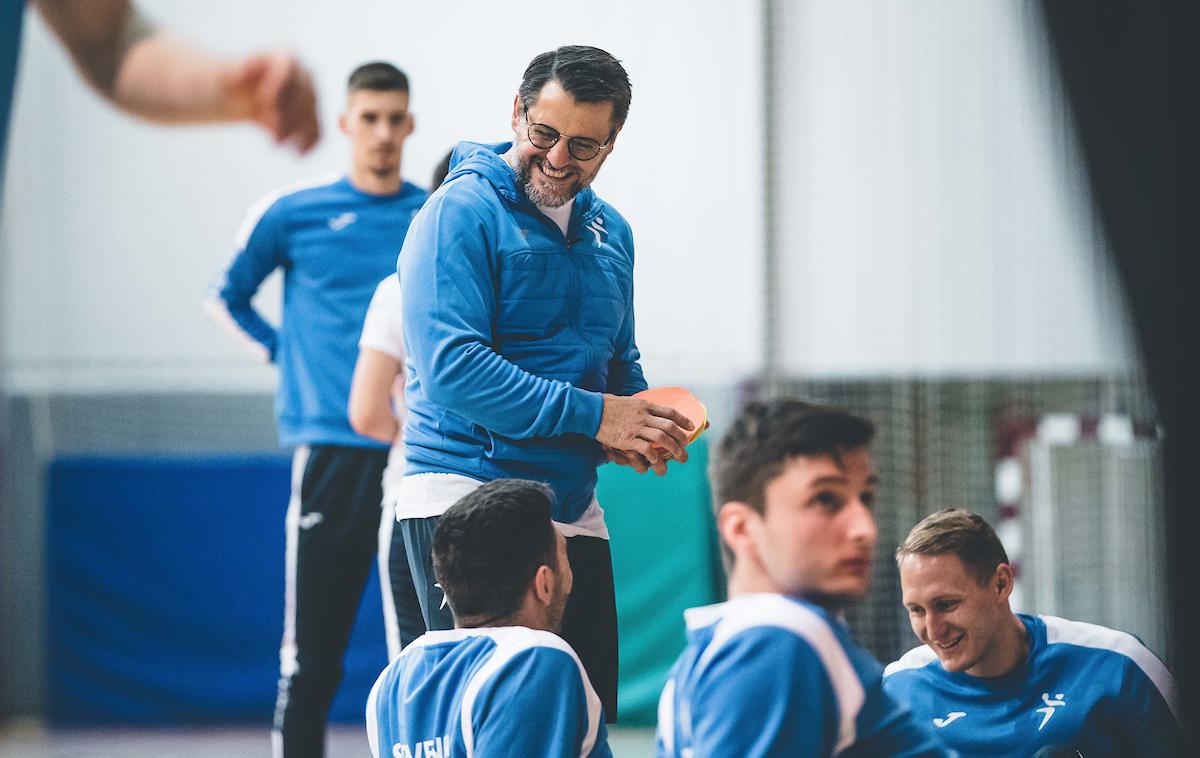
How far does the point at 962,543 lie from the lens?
2.34 m

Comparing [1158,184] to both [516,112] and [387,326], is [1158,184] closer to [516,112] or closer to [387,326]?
[516,112]

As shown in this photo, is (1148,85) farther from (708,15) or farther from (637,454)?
(708,15)

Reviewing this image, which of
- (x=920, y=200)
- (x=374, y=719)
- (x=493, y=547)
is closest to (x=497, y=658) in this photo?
(x=493, y=547)

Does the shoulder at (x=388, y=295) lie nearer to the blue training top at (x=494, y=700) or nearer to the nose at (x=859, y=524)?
the blue training top at (x=494, y=700)

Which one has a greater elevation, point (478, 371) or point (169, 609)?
point (478, 371)

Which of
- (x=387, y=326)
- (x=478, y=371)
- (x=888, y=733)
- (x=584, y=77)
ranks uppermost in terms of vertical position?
(x=584, y=77)

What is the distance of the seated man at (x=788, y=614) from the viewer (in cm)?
160

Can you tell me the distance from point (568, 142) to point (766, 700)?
1.05 metres

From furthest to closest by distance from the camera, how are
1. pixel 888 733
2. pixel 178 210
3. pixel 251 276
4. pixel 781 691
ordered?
1. pixel 178 210
2. pixel 251 276
3. pixel 888 733
4. pixel 781 691

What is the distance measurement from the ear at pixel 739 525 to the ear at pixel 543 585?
0.49 metres

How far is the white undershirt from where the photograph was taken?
2381 millimetres

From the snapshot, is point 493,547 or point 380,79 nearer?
point 493,547

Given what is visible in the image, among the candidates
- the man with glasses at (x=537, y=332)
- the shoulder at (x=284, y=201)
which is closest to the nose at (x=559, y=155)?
the man with glasses at (x=537, y=332)

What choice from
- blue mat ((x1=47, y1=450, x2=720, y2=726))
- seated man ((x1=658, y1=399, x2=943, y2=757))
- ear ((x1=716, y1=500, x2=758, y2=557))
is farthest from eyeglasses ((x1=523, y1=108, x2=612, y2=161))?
blue mat ((x1=47, y1=450, x2=720, y2=726))
